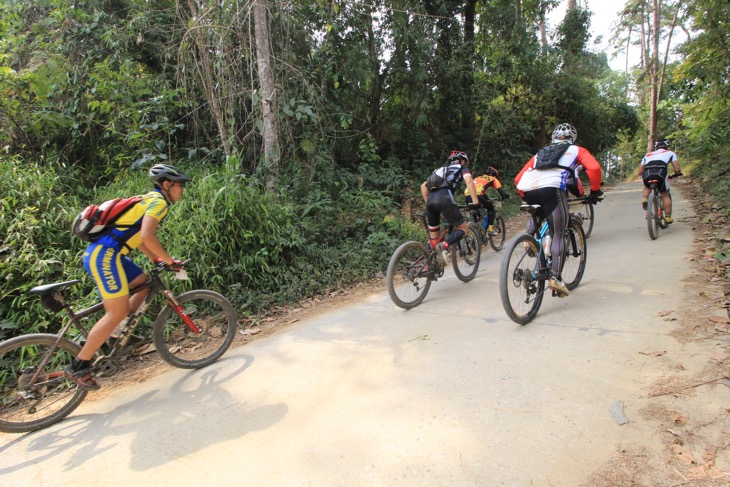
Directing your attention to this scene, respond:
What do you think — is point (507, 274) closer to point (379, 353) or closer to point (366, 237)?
point (379, 353)

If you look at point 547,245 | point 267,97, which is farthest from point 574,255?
point 267,97

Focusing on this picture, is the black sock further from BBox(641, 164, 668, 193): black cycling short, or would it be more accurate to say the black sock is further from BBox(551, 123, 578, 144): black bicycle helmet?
BBox(641, 164, 668, 193): black cycling short

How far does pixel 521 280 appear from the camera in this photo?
151 inches

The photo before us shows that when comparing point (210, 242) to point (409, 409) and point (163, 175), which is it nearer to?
point (163, 175)

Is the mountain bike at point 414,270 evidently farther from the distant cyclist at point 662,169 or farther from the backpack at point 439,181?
the distant cyclist at point 662,169

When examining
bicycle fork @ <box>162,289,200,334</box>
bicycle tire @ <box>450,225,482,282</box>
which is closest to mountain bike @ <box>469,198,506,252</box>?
bicycle tire @ <box>450,225,482,282</box>

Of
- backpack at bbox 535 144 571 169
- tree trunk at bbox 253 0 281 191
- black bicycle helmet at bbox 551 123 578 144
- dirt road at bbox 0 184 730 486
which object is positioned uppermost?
tree trunk at bbox 253 0 281 191

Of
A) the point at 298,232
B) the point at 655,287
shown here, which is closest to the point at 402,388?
the point at 655,287

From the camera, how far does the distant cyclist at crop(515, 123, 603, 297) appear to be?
4125 millimetres

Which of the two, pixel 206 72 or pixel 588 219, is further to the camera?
pixel 588 219

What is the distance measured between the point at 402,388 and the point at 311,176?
5.57 meters

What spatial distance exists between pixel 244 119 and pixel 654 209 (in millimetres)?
7750

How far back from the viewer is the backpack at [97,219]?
318cm

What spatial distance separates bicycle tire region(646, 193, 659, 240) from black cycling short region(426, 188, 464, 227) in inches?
142
